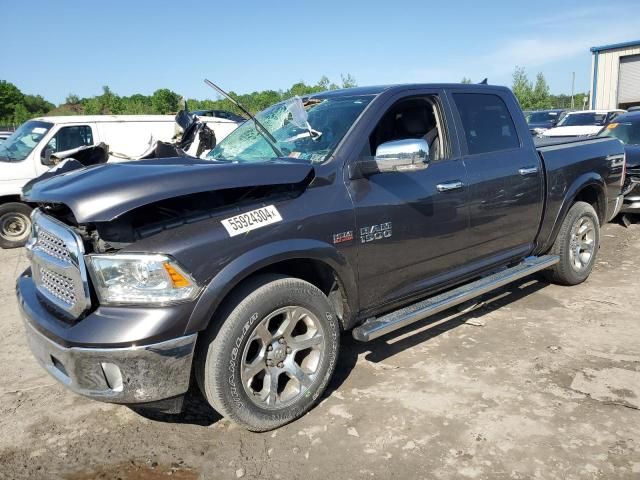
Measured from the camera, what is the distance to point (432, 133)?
4074 millimetres

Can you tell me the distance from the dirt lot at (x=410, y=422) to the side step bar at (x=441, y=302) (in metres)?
0.43

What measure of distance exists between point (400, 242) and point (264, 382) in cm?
127

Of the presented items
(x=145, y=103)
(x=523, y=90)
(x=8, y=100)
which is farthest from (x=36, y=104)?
(x=523, y=90)

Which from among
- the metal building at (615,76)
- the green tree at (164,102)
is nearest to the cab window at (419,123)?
the metal building at (615,76)

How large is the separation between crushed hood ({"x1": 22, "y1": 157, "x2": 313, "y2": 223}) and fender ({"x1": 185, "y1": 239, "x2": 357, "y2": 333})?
1.19 ft

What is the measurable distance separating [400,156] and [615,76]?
2976 cm

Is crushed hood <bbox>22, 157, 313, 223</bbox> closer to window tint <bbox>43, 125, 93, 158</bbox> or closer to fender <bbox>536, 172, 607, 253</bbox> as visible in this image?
fender <bbox>536, 172, 607, 253</bbox>

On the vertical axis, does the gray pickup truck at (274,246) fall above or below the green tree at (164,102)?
below

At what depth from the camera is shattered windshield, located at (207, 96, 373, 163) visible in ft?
11.4

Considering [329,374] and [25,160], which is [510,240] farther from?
[25,160]

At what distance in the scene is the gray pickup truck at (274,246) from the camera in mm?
2527

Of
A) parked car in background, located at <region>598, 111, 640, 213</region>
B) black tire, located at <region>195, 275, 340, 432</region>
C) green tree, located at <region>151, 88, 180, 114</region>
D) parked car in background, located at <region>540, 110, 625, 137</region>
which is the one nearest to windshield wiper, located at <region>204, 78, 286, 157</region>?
black tire, located at <region>195, 275, 340, 432</region>

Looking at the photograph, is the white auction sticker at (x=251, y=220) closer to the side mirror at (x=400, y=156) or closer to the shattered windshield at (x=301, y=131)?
the shattered windshield at (x=301, y=131)

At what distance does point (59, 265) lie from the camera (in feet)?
8.92
